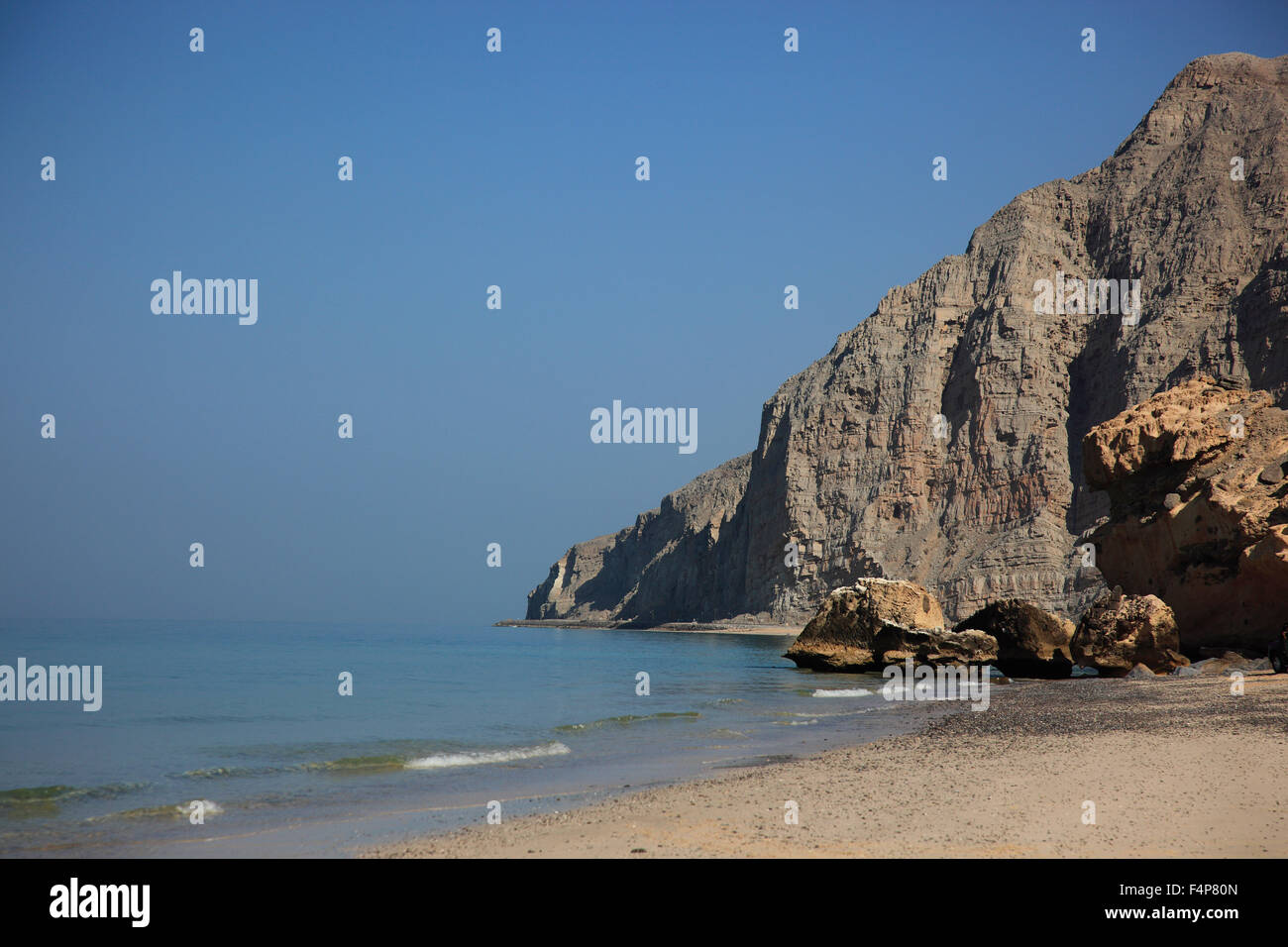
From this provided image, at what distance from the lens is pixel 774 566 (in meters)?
101

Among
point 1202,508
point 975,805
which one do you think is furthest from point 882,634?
point 975,805

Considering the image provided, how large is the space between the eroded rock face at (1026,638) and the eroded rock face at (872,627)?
1594mm

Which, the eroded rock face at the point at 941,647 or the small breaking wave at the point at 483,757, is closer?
the small breaking wave at the point at 483,757

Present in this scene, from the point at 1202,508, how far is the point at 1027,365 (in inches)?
2496

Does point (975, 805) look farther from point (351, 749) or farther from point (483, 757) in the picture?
point (351, 749)

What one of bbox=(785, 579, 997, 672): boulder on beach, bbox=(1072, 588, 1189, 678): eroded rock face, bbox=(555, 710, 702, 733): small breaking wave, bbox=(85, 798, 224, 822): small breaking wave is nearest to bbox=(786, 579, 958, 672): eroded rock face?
bbox=(785, 579, 997, 672): boulder on beach

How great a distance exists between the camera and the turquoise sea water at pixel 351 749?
9914 millimetres

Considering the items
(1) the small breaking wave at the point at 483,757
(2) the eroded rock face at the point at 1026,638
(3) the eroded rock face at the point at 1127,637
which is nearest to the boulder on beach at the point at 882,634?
(2) the eroded rock face at the point at 1026,638

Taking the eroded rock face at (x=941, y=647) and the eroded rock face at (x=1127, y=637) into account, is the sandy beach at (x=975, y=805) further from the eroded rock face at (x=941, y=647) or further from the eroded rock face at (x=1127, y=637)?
the eroded rock face at (x=941, y=647)

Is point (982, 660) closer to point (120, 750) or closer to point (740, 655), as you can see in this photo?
point (740, 655)

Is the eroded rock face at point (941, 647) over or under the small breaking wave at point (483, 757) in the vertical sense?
under

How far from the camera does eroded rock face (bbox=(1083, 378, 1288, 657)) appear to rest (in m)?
26.3

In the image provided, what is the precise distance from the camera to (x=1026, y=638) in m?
33.0
